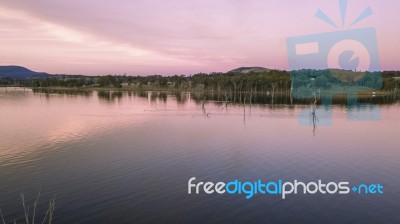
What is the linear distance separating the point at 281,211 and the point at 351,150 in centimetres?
2670

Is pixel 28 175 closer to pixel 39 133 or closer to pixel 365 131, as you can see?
pixel 39 133

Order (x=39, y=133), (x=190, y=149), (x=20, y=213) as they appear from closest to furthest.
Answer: (x=20, y=213), (x=190, y=149), (x=39, y=133)

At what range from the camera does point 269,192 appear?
88.3 ft

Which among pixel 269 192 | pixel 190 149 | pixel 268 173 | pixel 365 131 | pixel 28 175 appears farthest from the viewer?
pixel 365 131

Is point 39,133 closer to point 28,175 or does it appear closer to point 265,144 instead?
point 28,175

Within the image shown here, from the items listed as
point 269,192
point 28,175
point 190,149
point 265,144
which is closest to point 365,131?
point 265,144

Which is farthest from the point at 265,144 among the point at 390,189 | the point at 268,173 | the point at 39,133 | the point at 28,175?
the point at 39,133

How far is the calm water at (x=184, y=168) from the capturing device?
22422 mm

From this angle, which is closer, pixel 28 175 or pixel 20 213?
pixel 20 213

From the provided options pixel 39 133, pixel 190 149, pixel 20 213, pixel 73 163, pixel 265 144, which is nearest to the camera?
pixel 20 213

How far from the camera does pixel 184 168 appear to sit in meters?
33.7

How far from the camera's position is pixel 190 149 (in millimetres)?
43781

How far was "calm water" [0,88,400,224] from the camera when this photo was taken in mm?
22422

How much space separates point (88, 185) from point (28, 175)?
725 cm
